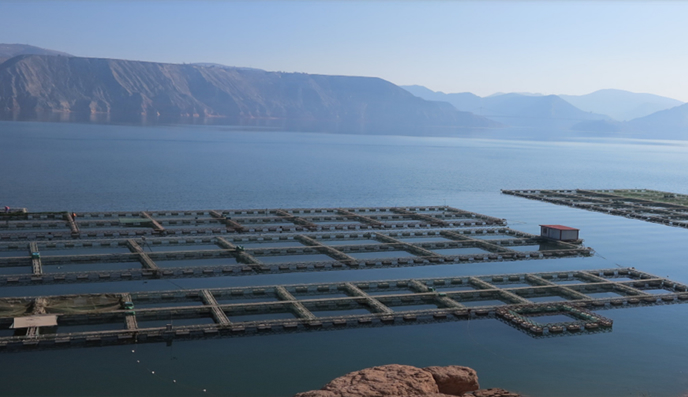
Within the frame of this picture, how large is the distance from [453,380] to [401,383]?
6.43ft

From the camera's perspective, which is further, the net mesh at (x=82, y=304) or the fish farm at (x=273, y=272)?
the net mesh at (x=82, y=304)

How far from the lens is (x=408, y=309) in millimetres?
28297

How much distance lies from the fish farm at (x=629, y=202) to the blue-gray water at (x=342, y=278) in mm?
2292

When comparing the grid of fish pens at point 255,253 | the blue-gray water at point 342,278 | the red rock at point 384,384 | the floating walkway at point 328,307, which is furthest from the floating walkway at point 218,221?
the red rock at point 384,384

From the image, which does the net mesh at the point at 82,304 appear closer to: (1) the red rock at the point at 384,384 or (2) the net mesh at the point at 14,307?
(2) the net mesh at the point at 14,307

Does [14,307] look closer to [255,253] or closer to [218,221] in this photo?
[255,253]

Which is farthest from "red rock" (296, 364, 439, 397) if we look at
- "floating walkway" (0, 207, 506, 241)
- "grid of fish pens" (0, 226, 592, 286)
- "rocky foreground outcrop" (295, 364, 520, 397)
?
"floating walkway" (0, 207, 506, 241)

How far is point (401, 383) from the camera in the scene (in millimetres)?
13992

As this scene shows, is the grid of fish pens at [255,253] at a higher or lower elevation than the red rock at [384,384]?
lower

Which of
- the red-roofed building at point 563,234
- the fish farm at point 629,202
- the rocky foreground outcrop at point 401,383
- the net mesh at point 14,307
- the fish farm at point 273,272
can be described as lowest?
the net mesh at point 14,307

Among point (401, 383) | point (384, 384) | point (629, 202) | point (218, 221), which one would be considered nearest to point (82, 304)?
point (384, 384)

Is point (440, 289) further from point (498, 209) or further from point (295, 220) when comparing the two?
point (498, 209)

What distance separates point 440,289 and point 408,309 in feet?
12.0

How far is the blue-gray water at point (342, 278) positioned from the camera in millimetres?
20516
